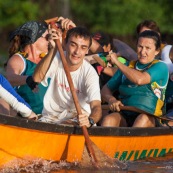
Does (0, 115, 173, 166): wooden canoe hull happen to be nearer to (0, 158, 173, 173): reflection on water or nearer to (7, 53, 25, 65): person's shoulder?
(0, 158, 173, 173): reflection on water

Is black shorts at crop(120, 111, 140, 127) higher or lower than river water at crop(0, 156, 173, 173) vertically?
higher

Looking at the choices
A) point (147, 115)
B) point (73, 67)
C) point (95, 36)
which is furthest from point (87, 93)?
A: point (95, 36)

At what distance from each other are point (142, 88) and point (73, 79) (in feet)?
3.09

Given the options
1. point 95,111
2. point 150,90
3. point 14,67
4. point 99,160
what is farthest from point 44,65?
point 150,90

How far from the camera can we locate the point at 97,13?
2730 centimetres

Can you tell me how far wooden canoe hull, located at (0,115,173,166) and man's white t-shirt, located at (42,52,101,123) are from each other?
1.19ft

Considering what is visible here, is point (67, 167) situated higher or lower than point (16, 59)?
lower

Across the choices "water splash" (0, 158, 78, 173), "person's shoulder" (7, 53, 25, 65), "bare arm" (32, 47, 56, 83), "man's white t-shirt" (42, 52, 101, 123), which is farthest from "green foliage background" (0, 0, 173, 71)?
"water splash" (0, 158, 78, 173)

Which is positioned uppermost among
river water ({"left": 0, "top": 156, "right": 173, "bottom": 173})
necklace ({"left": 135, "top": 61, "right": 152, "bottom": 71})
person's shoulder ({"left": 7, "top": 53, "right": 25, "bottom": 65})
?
necklace ({"left": 135, "top": 61, "right": 152, "bottom": 71})

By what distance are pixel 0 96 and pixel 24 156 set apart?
60cm

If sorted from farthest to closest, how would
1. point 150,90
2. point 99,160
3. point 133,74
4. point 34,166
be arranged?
point 150,90, point 133,74, point 99,160, point 34,166

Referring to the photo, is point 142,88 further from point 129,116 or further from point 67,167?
point 67,167

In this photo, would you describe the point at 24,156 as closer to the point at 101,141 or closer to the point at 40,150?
the point at 40,150

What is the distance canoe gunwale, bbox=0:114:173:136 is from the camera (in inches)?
292
